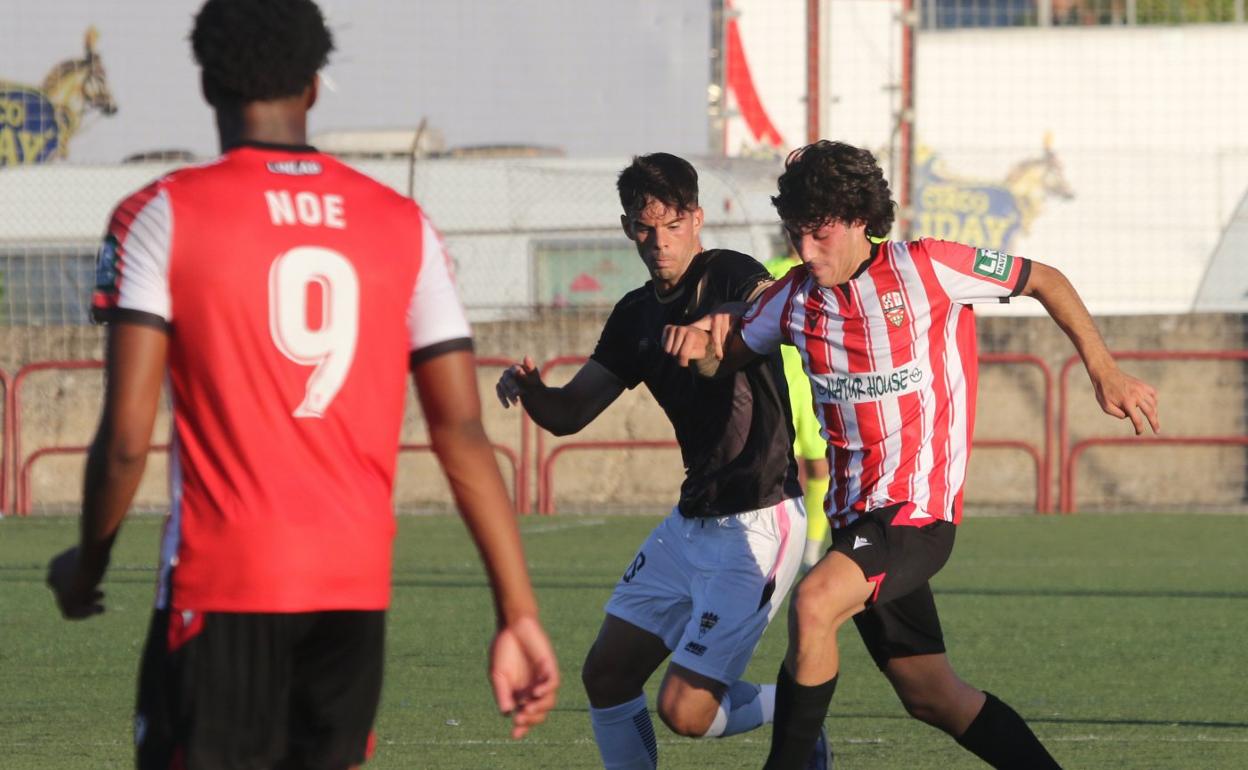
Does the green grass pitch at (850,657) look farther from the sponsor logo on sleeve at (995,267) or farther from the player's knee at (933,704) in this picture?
the sponsor logo on sleeve at (995,267)

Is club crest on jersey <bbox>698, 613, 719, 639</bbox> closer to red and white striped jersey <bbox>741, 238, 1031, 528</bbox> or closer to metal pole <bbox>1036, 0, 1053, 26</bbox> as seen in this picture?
red and white striped jersey <bbox>741, 238, 1031, 528</bbox>

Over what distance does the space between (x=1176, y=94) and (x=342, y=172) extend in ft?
89.6

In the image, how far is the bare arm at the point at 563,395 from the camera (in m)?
5.53

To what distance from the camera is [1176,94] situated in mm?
28781

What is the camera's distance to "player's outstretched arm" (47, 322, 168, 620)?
296cm

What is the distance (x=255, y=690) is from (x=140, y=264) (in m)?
0.68

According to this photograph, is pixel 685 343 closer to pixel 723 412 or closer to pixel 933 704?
pixel 723 412

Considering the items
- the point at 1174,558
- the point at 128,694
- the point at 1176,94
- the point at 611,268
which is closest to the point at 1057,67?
the point at 1176,94

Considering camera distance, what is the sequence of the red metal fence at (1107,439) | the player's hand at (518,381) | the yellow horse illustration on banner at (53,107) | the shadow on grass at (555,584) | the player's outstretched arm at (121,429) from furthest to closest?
1. the yellow horse illustration on banner at (53,107)
2. the red metal fence at (1107,439)
3. the shadow on grass at (555,584)
4. the player's hand at (518,381)
5. the player's outstretched arm at (121,429)

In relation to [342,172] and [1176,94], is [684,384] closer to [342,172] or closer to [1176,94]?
[342,172]

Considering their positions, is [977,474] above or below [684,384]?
below

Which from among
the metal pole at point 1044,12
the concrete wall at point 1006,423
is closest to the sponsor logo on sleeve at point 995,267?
the concrete wall at point 1006,423

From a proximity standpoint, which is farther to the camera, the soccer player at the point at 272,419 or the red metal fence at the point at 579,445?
the red metal fence at the point at 579,445

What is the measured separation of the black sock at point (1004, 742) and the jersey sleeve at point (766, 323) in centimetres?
111
